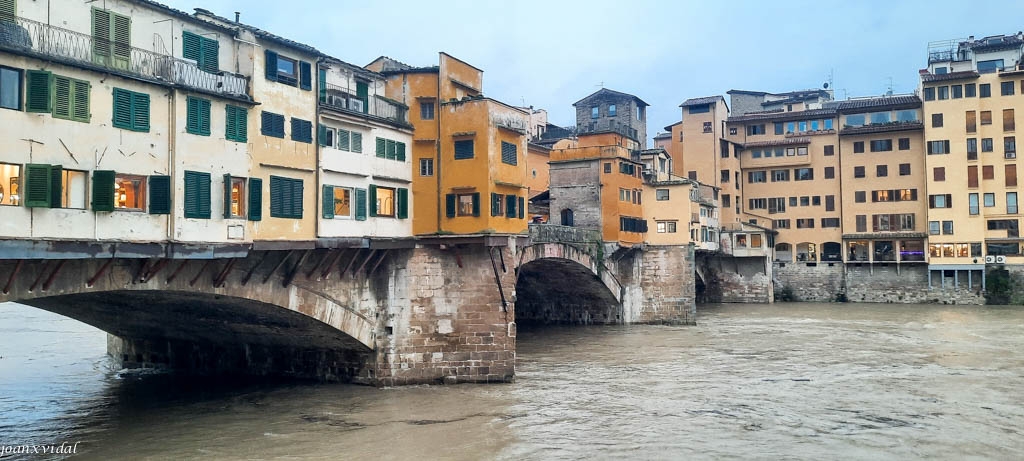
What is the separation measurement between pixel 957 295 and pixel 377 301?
5977 centimetres

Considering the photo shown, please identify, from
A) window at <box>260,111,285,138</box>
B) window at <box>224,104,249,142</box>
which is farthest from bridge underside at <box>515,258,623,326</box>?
window at <box>224,104,249,142</box>

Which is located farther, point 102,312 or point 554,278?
point 554,278

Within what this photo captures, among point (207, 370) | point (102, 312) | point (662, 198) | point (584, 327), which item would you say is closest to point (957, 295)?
point (662, 198)

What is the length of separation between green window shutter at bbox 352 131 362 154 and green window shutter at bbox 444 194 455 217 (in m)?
3.86

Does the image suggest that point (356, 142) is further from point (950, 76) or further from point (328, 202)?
point (950, 76)

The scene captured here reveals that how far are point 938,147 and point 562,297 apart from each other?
3861 cm

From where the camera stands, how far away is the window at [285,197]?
23.8 meters

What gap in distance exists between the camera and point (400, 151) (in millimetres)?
29484

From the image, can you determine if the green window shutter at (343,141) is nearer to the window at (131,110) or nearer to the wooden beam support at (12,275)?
the window at (131,110)

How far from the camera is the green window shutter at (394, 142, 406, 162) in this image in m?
29.3

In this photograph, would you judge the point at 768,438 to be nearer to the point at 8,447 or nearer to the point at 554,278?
the point at 8,447

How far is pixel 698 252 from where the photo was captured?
68250 millimetres

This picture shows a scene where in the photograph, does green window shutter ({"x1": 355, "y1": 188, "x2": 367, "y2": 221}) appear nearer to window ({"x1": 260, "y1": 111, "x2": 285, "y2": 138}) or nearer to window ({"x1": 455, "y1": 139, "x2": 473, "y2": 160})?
window ({"x1": 260, "y1": 111, "x2": 285, "y2": 138})

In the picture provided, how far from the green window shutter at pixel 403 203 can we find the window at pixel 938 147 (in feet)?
189
